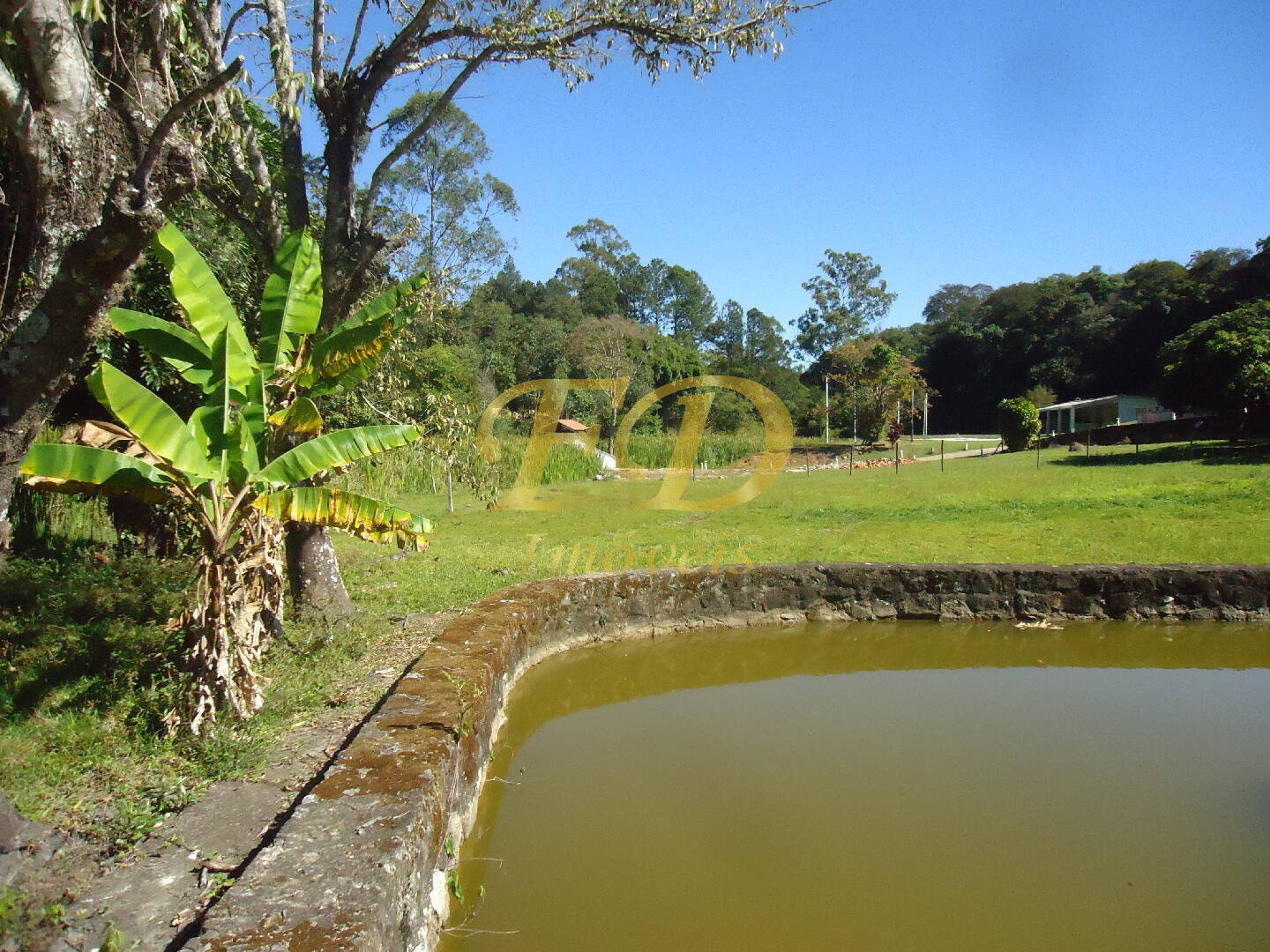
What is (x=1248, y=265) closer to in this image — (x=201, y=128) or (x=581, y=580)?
(x=581, y=580)

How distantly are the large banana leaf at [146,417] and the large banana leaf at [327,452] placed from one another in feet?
1.29

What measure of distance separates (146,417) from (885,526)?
397 inches

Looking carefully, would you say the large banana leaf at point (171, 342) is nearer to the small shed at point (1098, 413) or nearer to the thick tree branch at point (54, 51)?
the thick tree branch at point (54, 51)

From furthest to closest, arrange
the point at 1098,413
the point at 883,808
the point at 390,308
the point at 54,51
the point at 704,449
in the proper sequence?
the point at 1098,413, the point at 704,449, the point at 390,308, the point at 883,808, the point at 54,51

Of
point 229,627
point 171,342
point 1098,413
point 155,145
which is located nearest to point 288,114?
point 171,342

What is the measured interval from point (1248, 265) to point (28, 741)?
130 ft

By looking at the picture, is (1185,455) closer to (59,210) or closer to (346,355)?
(346,355)

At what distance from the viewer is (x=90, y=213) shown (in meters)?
3.29

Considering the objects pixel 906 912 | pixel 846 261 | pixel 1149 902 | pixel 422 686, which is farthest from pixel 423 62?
pixel 846 261

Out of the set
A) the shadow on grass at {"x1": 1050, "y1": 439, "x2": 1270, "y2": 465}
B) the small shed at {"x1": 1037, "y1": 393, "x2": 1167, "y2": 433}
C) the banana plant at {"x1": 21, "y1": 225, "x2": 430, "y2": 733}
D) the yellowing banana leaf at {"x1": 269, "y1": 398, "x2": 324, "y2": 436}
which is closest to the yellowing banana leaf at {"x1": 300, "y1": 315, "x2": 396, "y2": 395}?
the banana plant at {"x1": 21, "y1": 225, "x2": 430, "y2": 733}

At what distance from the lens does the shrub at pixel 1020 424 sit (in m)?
24.9

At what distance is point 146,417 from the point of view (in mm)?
3643

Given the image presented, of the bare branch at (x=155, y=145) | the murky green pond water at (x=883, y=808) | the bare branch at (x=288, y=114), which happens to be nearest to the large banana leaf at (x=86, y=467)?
the bare branch at (x=155, y=145)

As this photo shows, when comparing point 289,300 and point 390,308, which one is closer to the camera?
point 289,300
